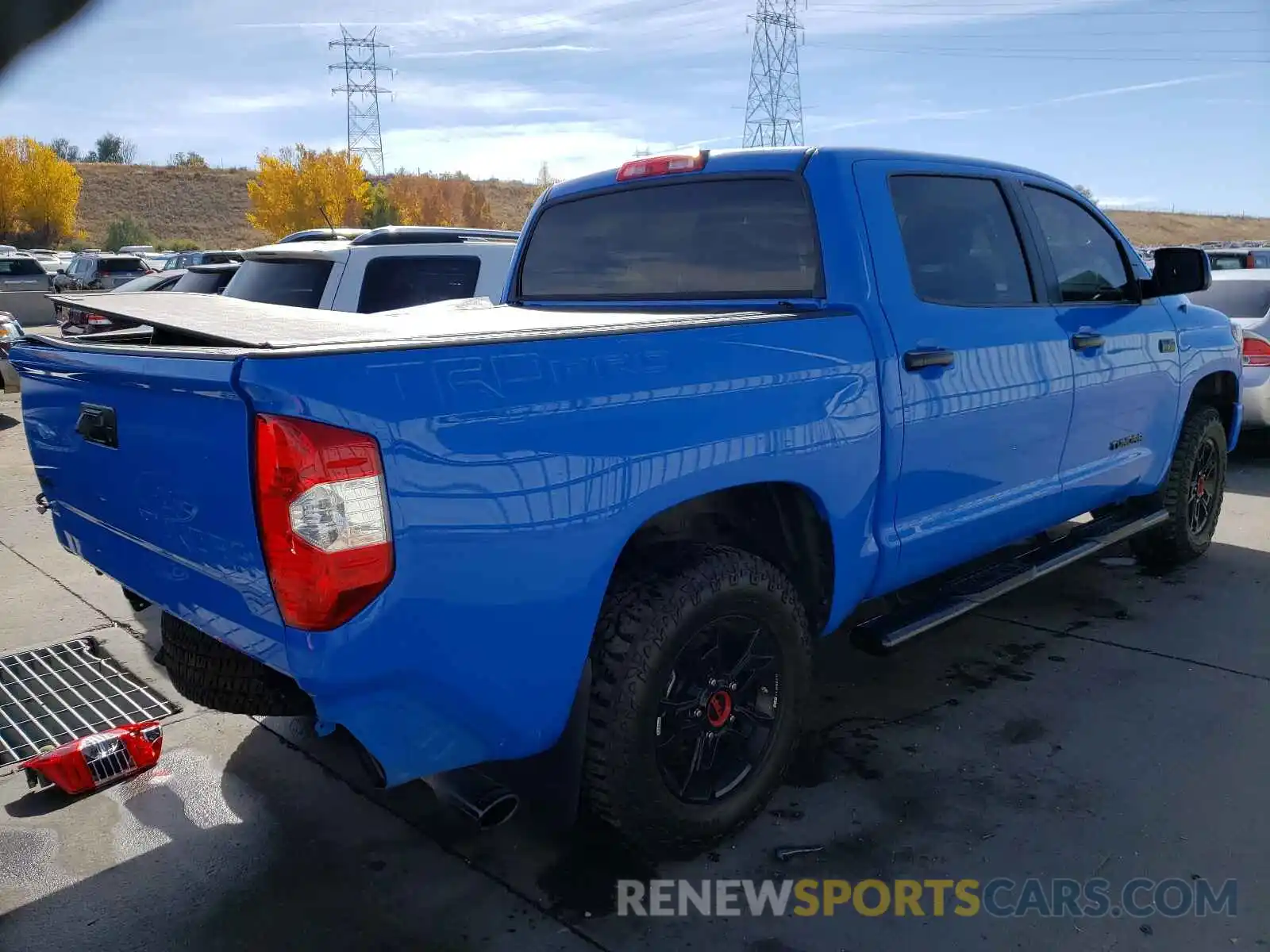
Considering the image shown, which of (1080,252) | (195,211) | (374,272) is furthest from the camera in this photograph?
(195,211)

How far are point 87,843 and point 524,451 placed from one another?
1.95 m

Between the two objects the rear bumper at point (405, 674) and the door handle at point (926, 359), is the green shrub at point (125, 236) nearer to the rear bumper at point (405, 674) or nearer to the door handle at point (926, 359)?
the door handle at point (926, 359)


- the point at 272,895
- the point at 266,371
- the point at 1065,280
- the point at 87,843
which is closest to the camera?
the point at 266,371

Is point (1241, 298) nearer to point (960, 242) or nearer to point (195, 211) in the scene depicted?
point (960, 242)

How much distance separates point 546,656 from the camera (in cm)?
233

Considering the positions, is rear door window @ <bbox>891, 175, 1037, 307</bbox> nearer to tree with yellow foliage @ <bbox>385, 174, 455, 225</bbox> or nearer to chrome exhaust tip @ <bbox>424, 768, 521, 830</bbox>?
chrome exhaust tip @ <bbox>424, 768, 521, 830</bbox>

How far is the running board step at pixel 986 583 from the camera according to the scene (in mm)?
3305

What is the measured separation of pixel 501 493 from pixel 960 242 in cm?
235

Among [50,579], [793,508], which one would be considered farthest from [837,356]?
[50,579]

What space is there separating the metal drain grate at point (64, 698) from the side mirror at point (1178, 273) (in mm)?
4587

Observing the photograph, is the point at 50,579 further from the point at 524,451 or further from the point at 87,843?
the point at 524,451

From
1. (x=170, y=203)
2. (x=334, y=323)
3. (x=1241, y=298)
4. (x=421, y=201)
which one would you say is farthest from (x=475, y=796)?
(x=170, y=203)

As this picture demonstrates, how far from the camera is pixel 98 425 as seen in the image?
2506 millimetres

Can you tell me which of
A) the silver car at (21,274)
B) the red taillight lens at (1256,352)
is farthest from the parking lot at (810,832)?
the silver car at (21,274)
